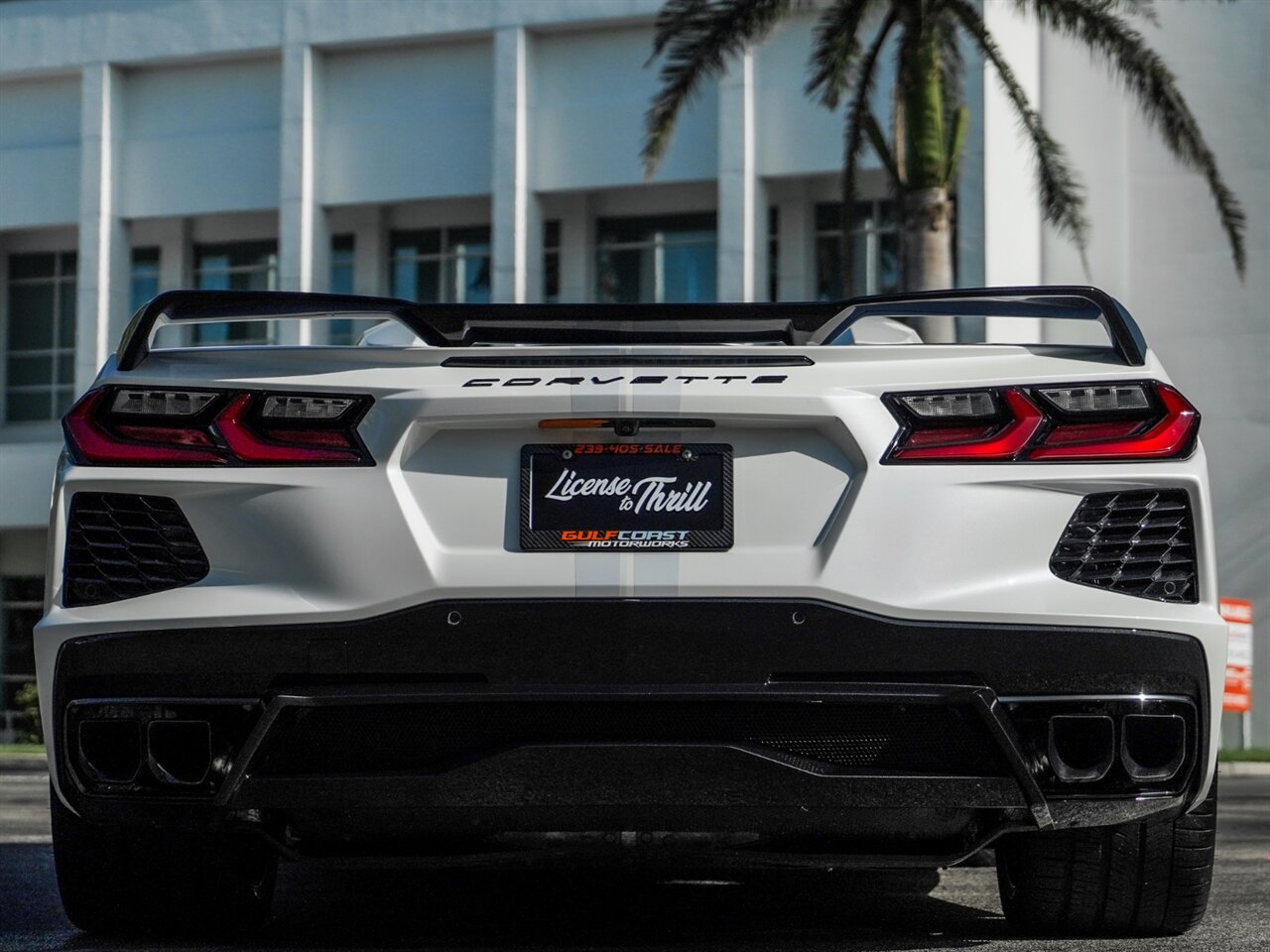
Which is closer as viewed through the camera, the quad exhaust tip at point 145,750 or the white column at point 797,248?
the quad exhaust tip at point 145,750

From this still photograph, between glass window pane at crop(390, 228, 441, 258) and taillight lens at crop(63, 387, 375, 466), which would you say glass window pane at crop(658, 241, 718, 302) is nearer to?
glass window pane at crop(390, 228, 441, 258)

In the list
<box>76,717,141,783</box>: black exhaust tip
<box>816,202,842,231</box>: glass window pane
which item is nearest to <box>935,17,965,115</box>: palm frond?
<box>816,202,842,231</box>: glass window pane

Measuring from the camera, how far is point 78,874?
4.14 meters

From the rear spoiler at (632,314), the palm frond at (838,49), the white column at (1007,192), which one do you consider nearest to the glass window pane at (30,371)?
the white column at (1007,192)

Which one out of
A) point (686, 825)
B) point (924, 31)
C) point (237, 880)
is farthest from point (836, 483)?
point (924, 31)

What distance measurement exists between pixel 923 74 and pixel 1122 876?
15673 mm

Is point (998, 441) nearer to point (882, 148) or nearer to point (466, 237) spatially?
point (882, 148)

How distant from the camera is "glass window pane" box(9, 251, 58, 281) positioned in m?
36.8

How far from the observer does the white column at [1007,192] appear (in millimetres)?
29031

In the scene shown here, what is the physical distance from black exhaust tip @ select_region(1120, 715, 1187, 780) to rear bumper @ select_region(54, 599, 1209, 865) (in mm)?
24

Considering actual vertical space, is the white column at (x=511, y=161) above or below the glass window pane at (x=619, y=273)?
above

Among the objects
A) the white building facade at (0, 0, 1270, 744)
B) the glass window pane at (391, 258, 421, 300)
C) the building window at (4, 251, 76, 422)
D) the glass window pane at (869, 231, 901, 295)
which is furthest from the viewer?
the building window at (4, 251, 76, 422)

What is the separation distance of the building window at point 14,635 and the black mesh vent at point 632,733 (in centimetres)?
3290

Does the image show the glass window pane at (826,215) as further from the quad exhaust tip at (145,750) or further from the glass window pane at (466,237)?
the quad exhaust tip at (145,750)
